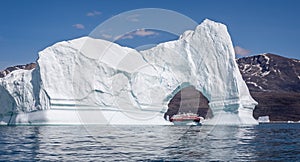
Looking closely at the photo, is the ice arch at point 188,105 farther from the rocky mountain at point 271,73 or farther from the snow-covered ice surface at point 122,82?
the rocky mountain at point 271,73

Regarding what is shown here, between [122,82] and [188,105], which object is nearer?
[122,82]

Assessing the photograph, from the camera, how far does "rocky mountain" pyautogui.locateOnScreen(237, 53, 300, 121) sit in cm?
10500

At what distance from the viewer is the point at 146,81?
4397 cm

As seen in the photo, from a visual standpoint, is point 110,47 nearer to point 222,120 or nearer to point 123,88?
point 123,88

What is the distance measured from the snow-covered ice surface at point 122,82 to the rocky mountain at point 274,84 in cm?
6183

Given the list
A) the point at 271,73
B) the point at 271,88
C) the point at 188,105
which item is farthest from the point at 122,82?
the point at 271,73

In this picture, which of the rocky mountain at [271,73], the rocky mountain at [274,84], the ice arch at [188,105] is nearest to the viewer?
the ice arch at [188,105]

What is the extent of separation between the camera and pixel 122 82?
42.0 m

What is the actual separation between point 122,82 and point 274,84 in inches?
5121

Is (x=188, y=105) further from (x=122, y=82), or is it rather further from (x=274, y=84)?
(x=274, y=84)

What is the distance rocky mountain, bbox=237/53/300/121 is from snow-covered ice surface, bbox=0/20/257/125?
61.8 metres

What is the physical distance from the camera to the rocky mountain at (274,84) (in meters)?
105

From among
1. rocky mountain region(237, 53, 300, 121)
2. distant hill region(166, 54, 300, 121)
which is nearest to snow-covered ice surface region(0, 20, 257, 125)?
distant hill region(166, 54, 300, 121)

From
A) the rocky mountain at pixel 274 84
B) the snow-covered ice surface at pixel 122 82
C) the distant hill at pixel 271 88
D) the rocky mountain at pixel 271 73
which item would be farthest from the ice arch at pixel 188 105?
the rocky mountain at pixel 271 73
